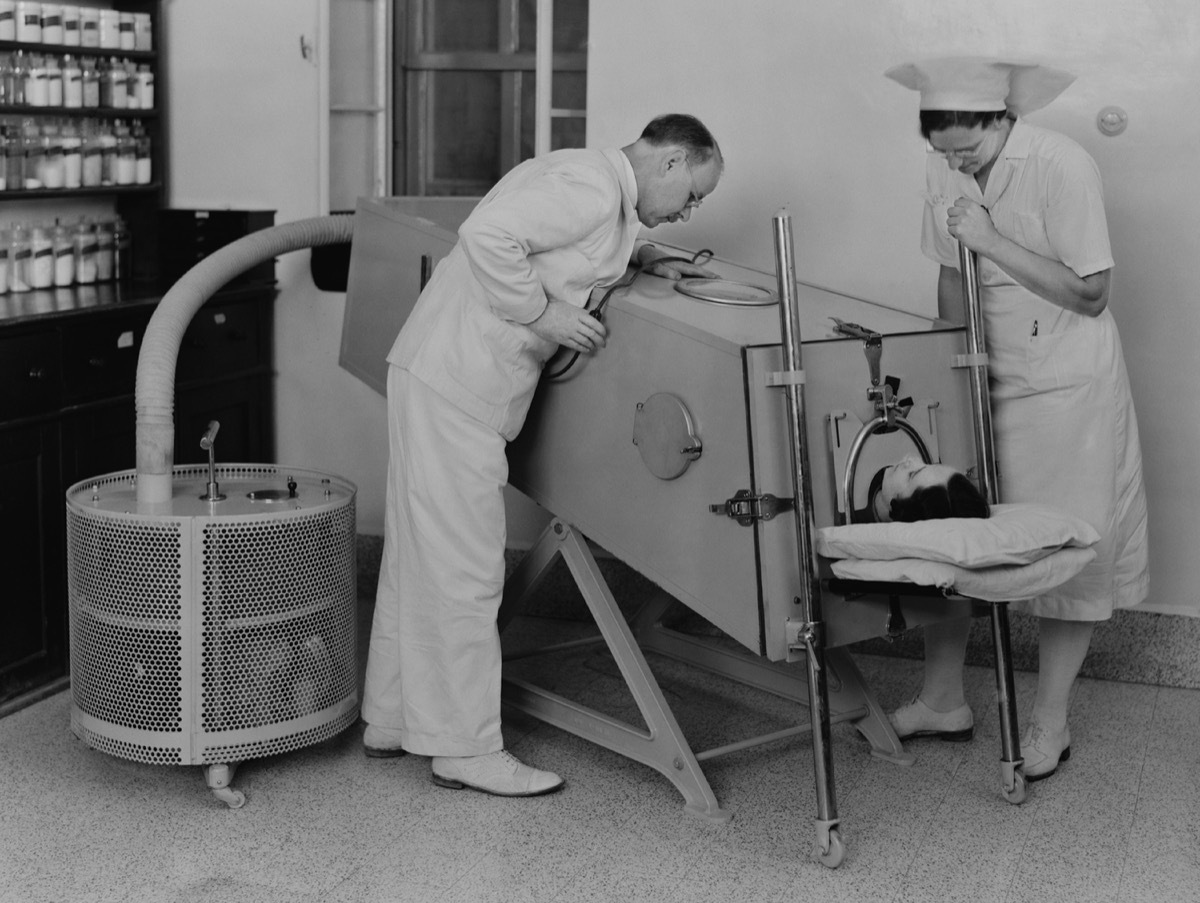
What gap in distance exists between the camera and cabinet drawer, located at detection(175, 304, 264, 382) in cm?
396

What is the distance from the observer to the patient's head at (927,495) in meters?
2.58

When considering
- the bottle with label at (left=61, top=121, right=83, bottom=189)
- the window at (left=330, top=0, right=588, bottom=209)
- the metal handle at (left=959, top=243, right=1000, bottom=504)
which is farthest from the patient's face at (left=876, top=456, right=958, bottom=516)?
the bottle with label at (left=61, top=121, right=83, bottom=189)

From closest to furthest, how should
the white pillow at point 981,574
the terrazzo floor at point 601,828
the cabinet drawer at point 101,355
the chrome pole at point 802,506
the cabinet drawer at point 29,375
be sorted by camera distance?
the white pillow at point 981,574 → the chrome pole at point 802,506 → the terrazzo floor at point 601,828 → the cabinet drawer at point 29,375 → the cabinet drawer at point 101,355

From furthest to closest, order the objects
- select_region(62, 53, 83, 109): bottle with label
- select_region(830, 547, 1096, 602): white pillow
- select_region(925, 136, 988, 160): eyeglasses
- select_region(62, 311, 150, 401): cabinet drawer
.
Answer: select_region(62, 53, 83, 109): bottle with label → select_region(62, 311, 150, 401): cabinet drawer → select_region(925, 136, 988, 160): eyeglasses → select_region(830, 547, 1096, 602): white pillow

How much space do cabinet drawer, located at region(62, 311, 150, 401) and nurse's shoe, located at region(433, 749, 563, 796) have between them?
1310 mm

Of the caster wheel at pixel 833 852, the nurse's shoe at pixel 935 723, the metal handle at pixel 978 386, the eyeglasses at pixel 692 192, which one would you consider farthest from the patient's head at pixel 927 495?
the nurse's shoe at pixel 935 723

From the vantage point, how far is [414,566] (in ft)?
9.96

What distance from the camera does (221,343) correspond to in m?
4.13

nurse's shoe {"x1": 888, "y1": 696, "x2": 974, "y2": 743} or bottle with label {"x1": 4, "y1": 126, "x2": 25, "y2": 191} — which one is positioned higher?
bottle with label {"x1": 4, "y1": 126, "x2": 25, "y2": 191}

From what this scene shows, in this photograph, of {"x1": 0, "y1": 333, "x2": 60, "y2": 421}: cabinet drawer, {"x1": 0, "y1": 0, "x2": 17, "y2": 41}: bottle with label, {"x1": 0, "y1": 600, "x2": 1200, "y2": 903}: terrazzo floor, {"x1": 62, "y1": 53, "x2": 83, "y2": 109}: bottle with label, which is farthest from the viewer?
{"x1": 62, "y1": 53, "x2": 83, "y2": 109}: bottle with label

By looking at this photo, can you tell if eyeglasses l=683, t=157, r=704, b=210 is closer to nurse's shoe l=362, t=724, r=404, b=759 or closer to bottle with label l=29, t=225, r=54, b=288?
nurse's shoe l=362, t=724, r=404, b=759

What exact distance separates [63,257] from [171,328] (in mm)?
852

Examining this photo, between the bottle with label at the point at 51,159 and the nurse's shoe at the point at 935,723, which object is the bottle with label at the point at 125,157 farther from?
the nurse's shoe at the point at 935,723

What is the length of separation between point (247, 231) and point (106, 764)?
1.68 meters
